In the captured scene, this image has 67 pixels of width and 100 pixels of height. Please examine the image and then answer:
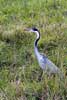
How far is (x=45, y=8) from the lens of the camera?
7.81 meters

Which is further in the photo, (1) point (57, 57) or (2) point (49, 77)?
(1) point (57, 57)

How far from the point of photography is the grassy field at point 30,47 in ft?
15.6

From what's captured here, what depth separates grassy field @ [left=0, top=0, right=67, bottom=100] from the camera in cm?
476

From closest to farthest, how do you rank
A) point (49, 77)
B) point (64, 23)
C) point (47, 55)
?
point (49, 77)
point (47, 55)
point (64, 23)

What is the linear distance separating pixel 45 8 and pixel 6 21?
3.13 ft

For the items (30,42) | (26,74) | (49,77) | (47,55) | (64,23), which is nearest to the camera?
(49,77)

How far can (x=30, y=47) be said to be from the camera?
6371 mm

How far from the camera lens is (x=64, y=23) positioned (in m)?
7.08

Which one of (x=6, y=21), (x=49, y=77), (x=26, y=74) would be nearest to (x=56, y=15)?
(x=6, y=21)

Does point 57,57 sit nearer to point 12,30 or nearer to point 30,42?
point 30,42

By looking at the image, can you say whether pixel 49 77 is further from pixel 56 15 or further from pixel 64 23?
pixel 56 15

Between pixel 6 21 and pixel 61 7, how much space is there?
1.26 meters

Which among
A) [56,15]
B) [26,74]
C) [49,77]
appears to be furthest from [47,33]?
[49,77]

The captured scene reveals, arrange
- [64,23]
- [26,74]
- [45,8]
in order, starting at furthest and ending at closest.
Answer: 1. [45,8]
2. [64,23]
3. [26,74]
